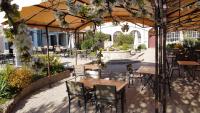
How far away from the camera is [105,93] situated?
6270 mm

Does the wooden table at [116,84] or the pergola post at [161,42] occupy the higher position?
the pergola post at [161,42]

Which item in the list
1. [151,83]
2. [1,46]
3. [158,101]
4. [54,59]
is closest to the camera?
[158,101]

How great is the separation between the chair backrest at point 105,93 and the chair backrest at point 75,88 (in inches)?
19.8

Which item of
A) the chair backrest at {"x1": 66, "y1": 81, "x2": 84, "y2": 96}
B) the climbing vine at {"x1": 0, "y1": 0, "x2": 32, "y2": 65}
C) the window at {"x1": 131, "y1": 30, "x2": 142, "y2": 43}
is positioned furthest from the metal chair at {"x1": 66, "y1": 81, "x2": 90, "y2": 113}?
the window at {"x1": 131, "y1": 30, "x2": 142, "y2": 43}

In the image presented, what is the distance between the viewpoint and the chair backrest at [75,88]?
6.66 m

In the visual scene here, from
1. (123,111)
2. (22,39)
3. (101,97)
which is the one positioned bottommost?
(123,111)

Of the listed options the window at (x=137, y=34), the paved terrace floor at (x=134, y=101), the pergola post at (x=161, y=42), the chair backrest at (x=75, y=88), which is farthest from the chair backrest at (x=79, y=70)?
the window at (x=137, y=34)

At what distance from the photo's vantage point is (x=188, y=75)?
11328mm

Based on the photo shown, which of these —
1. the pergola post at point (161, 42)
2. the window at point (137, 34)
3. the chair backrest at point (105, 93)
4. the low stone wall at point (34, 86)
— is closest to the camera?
the pergola post at point (161, 42)

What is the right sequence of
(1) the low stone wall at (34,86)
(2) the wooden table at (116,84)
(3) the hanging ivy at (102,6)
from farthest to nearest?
(1) the low stone wall at (34,86)
(2) the wooden table at (116,84)
(3) the hanging ivy at (102,6)

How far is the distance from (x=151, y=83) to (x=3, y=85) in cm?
489

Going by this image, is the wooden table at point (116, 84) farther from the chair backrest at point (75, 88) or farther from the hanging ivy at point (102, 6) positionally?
the hanging ivy at point (102, 6)

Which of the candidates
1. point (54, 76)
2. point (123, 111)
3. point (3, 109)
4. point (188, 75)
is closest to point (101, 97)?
point (123, 111)

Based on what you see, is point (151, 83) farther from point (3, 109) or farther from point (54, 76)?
point (3, 109)
